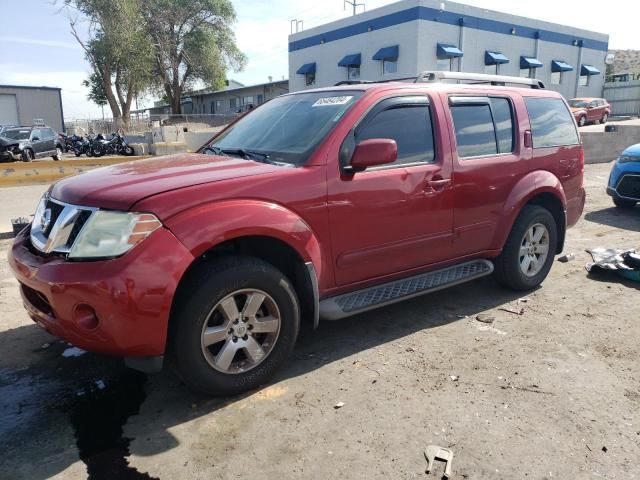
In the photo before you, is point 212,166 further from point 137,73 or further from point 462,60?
point 137,73

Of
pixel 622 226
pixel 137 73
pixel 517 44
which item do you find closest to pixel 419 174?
pixel 622 226

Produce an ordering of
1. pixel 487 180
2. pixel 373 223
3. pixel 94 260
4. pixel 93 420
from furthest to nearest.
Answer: pixel 487 180 → pixel 373 223 → pixel 93 420 → pixel 94 260

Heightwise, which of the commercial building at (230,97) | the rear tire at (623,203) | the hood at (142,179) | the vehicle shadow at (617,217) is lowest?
the vehicle shadow at (617,217)

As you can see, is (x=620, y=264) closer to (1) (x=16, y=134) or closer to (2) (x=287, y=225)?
(2) (x=287, y=225)

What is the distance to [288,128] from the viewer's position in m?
3.78

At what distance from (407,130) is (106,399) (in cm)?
279

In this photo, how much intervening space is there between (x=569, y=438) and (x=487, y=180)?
2.24 metres

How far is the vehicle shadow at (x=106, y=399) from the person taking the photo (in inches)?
102

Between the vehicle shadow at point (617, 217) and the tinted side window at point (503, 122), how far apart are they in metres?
4.14

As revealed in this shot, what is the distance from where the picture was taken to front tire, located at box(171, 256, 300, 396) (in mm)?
2838

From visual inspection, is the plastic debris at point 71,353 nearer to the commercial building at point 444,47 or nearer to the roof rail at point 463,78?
the roof rail at point 463,78

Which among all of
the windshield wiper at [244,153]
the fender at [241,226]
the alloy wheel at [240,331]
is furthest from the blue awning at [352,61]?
the alloy wheel at [240,331]

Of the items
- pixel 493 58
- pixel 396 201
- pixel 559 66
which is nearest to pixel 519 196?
→ pixel 396 201

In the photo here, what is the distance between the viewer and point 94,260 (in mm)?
2662
